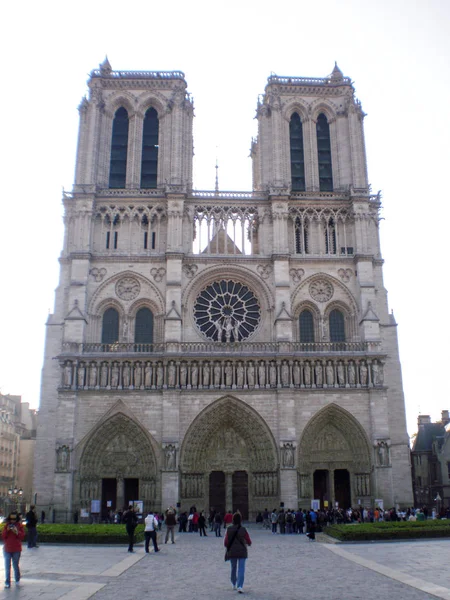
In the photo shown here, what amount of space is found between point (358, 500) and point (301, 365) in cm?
774

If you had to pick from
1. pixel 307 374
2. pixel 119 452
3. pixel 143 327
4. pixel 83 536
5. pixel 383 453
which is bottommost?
pixel 83 536

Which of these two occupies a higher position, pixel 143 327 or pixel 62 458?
pixel 143 327

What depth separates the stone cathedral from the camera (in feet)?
109

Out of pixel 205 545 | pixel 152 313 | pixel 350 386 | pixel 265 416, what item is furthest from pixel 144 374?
pixel 205 545

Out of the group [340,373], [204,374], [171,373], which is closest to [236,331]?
[204,374]

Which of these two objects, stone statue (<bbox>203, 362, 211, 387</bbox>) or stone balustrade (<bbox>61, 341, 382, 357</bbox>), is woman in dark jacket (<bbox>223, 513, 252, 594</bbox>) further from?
stone balustrade (<bbox>61, 341, 382, 357</bbox>)

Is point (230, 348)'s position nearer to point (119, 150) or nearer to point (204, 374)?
point (204, 374)

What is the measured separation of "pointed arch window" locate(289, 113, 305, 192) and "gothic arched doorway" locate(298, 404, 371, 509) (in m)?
15.0

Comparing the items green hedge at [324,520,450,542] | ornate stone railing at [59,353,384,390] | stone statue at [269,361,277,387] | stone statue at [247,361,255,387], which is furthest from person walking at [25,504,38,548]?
stone statue at [269,361,277,387]

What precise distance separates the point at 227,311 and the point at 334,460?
1041 cm

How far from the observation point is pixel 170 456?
106 ft

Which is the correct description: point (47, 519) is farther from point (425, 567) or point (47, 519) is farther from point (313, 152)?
point (313, 152)

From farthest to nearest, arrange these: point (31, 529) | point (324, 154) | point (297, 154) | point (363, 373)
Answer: point (324, 154) → point (297, 154) → point (363, 373) → point (31, 529)

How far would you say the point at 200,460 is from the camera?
33750 millimetres
